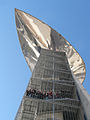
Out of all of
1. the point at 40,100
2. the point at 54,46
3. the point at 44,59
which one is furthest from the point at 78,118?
the point at 54,46

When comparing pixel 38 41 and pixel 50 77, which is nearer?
pixel 50 77

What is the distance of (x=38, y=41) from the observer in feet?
94.3

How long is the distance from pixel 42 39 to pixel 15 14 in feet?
23.0

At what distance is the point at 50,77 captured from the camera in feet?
51.7

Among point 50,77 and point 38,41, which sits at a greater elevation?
point 38,41

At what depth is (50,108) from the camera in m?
11.2

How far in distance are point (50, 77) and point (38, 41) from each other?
46.2ft

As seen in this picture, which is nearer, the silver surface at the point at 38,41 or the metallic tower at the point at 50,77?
the metallic tower at the point at 50,77

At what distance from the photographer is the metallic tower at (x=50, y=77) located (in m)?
10.7

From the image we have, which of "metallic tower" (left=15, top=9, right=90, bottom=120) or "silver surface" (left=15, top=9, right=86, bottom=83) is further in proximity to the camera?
"silver surface" (left=15, top=9, right=86, bottom=83)

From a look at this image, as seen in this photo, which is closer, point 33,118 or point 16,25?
point 33,118

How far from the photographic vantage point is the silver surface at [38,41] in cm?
2528

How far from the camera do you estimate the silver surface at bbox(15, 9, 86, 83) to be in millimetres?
25281

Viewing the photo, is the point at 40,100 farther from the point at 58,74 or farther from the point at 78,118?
the point at 58,74
